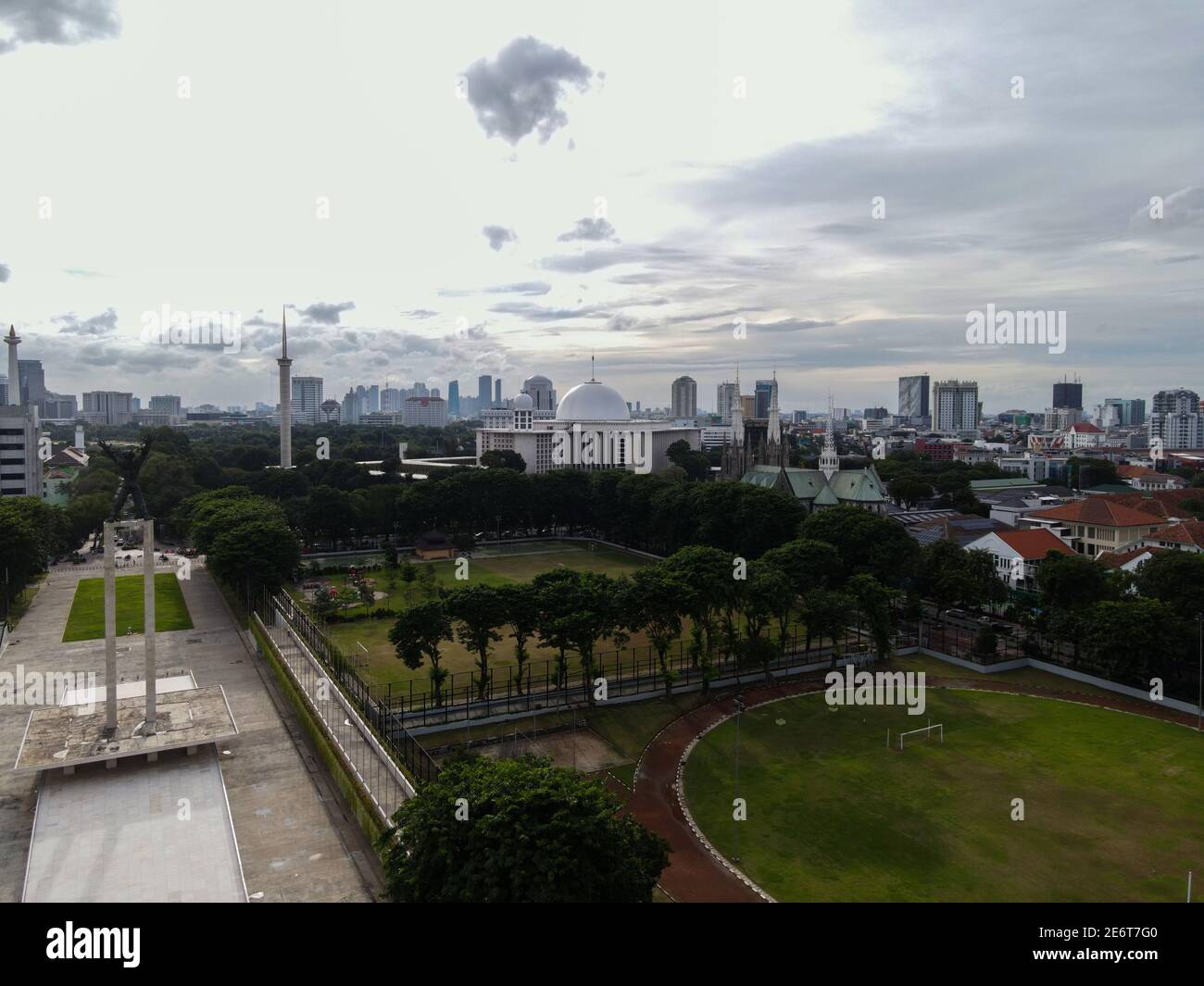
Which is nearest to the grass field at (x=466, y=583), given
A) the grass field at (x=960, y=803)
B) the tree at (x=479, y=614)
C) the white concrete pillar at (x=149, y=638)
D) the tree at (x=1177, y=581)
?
the tree at (x=479, y=614)

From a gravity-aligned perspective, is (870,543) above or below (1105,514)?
below

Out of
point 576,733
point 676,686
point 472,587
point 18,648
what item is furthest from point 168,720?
point 676,686

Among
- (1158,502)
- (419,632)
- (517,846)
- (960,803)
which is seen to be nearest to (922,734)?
(960,803)

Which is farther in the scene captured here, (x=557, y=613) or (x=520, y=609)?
(x=557, y=613)

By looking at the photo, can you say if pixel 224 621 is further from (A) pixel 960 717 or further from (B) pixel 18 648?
(A) pixel 960 717

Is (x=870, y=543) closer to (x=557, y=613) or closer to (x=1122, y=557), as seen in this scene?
(x=1122, y=557)

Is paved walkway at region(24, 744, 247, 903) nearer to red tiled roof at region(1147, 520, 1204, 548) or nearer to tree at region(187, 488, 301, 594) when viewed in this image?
tree at region(187, 488, 301, 594)

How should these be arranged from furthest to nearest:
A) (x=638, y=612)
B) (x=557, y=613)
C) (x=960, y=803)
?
1. (x=638, y=612)
2. (x=557, y=613)
3. (x=960, y=803)
